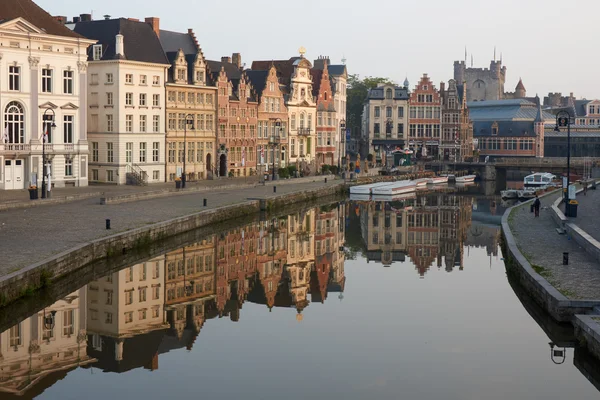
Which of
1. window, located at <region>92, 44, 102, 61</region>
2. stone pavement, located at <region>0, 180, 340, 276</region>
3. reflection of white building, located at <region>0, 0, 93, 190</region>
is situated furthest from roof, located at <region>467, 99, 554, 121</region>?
reflection of white building, located at <region>0, 0, 93, 190</region>

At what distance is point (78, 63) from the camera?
51031mm

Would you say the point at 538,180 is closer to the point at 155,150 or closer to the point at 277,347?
the point at 155,150

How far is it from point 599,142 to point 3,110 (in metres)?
96.5

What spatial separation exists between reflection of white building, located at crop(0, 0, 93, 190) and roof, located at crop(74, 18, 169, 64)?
4.27m

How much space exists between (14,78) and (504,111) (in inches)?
3226

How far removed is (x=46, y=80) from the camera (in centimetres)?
4938

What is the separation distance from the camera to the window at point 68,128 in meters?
50.9

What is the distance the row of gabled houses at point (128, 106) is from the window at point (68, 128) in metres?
0.06

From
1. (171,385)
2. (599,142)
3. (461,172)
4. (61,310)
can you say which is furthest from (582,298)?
(599,142)

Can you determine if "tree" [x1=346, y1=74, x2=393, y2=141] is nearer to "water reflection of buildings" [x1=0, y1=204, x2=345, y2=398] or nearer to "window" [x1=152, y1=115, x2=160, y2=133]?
"window" [x1=152, y1=115, x2=160, y2=133]

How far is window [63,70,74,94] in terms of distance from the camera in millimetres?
50562

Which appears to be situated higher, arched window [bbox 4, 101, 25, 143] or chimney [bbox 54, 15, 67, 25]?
chimney [bbox 54, 15, 67, 25]

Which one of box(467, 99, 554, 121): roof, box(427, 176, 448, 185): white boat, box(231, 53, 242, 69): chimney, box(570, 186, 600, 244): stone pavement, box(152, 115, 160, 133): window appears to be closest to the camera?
box(570, 186, 600, 244): stone pavement

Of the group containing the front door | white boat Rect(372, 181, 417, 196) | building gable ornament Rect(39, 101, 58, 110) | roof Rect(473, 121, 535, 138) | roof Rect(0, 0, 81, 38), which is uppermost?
roof Rect(0, 0, 81, 38)
